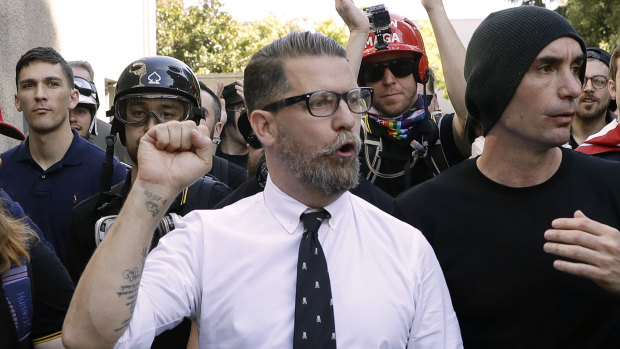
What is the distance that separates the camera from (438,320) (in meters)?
2.86

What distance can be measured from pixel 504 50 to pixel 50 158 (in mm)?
3294

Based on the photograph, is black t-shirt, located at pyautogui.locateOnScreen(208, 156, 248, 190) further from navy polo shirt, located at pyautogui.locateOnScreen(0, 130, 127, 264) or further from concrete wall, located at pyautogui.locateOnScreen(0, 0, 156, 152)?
concrete wall, located at pyautogui.locateOnScreen(0, 0, 156, 152)

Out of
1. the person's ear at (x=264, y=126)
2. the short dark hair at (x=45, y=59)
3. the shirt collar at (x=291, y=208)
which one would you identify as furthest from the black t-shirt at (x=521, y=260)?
the short dark hair at (x=45, y=59)

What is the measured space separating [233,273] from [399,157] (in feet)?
6.32

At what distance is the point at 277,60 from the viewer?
328 centimetres

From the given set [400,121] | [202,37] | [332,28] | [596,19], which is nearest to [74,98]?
[400,121]

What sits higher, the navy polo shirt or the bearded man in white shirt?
the bearded man in white shirt

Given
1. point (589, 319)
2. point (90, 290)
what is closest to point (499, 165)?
point (589, 319)

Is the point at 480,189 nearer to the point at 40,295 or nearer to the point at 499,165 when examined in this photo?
the point at 499,165

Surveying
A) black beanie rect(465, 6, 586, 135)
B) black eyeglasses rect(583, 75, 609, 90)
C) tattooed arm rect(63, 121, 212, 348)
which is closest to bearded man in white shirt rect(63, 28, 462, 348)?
tattooed arm rect(63, 121, 212, 348)

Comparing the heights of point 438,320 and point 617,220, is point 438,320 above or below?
below

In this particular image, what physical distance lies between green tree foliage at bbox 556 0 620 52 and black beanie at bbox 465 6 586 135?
20759 mm

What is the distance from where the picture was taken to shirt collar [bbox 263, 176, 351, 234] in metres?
3.04

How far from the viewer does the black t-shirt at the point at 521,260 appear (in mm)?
3045
